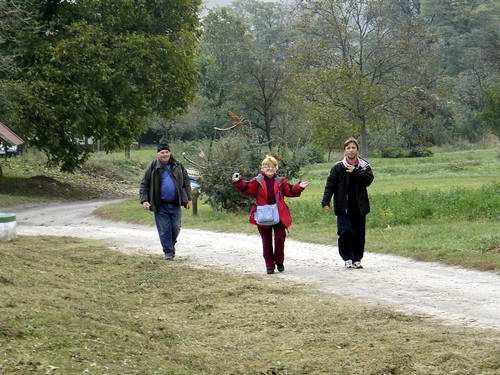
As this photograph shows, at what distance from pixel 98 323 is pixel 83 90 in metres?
28.4

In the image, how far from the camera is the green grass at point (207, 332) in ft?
22.6

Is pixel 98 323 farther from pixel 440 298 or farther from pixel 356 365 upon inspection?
pixel 440 298

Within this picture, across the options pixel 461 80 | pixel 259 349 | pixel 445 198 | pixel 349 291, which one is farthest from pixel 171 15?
pixel 461 80

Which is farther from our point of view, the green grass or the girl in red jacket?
the girl in red jacket

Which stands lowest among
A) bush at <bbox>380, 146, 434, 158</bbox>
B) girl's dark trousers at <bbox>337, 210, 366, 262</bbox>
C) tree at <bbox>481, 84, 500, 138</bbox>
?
girl's dark trousers at <bbox>337, 210, 366, 262</bbox>

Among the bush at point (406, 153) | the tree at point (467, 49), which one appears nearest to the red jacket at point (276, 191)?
the bush at point (406, 153)

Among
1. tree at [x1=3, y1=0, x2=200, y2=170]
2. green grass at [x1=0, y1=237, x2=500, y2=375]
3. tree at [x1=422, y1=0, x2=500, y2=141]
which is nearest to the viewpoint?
green grass at [x1=0, y1=237, x2=500, y2=375]

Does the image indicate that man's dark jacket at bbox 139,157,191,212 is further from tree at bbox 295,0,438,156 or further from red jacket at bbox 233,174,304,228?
tree at bbox 295,0,438,156

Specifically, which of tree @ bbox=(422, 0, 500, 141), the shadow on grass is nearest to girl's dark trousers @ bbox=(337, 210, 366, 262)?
the shadow on grass

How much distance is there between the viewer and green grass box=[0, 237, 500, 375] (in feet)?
22.6

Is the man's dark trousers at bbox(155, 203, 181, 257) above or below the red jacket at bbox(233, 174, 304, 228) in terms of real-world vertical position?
below

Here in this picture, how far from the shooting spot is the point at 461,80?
86812 mm

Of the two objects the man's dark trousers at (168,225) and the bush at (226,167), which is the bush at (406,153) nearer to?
the bush at (226,167)

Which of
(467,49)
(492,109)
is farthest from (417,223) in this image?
(467,49)
